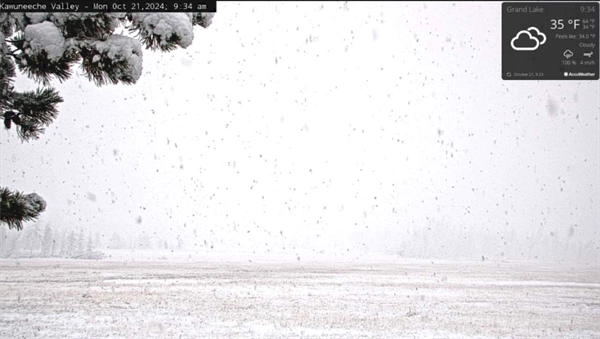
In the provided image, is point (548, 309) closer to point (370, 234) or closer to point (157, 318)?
point (157, 318)

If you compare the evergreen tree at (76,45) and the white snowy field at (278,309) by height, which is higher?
the evergreen tree at (76,45)

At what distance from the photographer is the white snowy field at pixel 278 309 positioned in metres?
16.3

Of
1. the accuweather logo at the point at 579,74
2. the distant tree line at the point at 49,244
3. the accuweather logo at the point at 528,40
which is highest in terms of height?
the accuweather logo at the point at 528,40

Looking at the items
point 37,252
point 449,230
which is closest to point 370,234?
point 449,230

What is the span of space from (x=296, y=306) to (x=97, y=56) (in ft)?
63.9

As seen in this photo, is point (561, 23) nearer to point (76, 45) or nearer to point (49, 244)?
point (76, 45)

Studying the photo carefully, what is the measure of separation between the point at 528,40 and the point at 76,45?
8.89m

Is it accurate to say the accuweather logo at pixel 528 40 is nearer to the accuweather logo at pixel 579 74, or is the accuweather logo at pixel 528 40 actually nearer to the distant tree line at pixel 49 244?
the accuweather logo at pixel 579 74

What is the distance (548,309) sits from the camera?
889 inches

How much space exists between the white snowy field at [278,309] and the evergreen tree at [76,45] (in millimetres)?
13039
